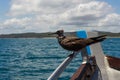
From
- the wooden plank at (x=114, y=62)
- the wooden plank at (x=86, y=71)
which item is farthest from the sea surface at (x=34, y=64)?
the wooden plank at (x=114, y=62)

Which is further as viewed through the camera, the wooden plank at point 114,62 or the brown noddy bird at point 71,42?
the wooden plank at point 114,62

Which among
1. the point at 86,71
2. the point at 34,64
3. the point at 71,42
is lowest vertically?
the point at 34,64

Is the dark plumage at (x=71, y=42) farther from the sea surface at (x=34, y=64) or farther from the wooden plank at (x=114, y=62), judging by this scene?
the wooden plank at (x=114, y=62)

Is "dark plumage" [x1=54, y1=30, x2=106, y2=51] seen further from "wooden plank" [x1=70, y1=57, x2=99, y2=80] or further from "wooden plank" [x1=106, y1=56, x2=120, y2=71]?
"wooden plank" [x1=106, y1=56, x2=120, y2=71]

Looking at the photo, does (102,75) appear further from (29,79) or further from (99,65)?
(29,79)

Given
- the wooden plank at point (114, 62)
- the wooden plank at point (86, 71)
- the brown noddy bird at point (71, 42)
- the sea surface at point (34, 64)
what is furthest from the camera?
the sea surface at point (34, 64)

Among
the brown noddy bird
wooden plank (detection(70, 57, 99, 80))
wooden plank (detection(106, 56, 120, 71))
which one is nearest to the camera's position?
the brown noddy bird

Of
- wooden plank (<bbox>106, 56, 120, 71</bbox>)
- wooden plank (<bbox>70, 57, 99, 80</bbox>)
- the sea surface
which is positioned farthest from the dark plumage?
wooden plank (<bbox>106, 56, 120, 71</bbox>)

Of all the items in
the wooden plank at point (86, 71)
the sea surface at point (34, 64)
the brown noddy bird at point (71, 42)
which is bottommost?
the sea surface at point (34, 64)

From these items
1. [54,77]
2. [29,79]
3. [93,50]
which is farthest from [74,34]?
[29,79]

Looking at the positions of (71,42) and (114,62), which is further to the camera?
(114,62)

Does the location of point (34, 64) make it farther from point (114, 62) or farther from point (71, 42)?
point (71, 42)

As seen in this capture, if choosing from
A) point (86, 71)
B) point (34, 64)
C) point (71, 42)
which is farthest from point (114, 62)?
point (34, 64)

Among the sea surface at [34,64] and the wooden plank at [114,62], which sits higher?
the wooden plank at [114,62]
